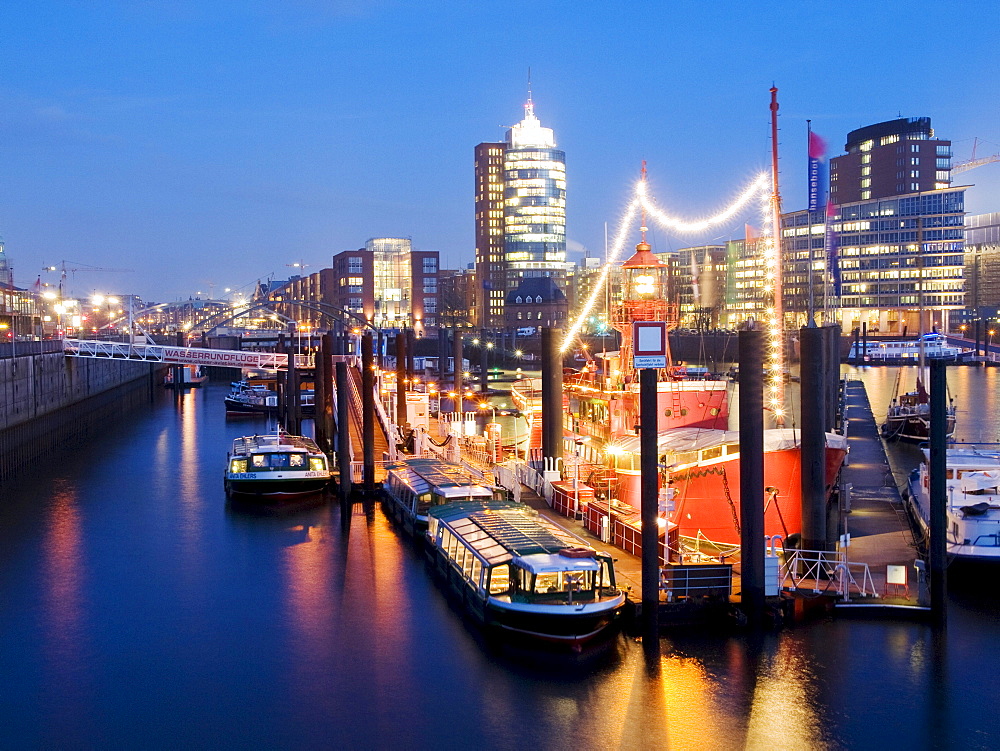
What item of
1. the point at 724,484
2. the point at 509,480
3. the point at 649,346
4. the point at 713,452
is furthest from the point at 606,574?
the point at 509,480

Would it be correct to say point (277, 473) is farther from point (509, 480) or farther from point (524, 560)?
point (524, 560)

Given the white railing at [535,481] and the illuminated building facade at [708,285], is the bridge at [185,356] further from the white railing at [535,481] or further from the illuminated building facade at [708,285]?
the illuminated building facade at [708,285]

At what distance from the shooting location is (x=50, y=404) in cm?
6012

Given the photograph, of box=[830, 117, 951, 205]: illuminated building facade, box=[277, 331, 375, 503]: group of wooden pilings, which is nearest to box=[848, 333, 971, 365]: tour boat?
box=[830, 117, 951, 205]: illuminated building facade

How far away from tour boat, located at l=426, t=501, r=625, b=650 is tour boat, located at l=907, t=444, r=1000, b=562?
693cm

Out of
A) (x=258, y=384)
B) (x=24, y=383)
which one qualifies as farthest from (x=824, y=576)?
(x=258, y=384)

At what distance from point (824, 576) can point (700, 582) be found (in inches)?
125

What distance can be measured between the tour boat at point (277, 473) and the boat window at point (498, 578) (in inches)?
725

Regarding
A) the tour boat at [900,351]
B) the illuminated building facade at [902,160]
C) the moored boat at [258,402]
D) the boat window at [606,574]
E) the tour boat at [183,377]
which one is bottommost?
the boat window at [606,574]

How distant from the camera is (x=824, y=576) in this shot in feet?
69.3

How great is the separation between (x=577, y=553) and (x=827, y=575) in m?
5.91

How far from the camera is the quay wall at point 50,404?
48312 millimetres

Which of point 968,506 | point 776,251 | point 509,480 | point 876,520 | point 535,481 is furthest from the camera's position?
point 535,481

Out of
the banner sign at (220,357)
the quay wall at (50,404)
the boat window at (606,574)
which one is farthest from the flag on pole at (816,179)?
the banner sign at (220,357)
